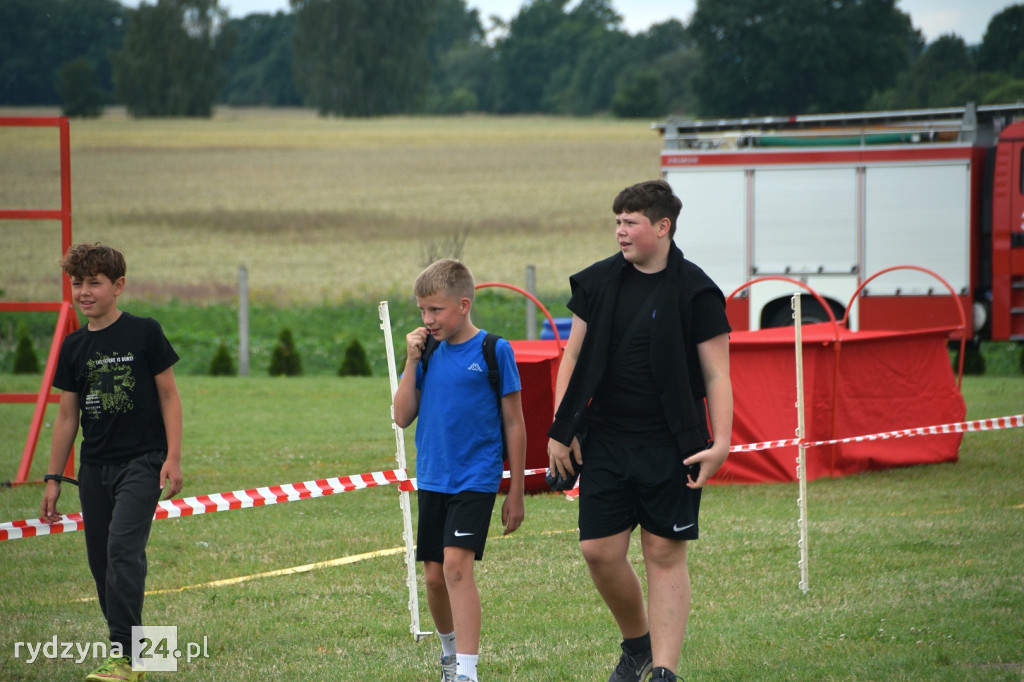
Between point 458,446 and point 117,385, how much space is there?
1.38 meters

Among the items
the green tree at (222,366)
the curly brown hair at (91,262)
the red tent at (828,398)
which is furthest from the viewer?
the green tree at (222,366)

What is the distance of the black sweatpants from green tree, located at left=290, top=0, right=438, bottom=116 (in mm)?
64994

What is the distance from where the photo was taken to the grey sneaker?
4.23 meters

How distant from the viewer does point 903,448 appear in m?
9.23

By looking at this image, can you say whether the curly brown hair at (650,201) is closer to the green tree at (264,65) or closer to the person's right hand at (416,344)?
the person's right hand at (416,344)

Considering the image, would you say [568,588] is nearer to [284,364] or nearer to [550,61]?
[284,364]

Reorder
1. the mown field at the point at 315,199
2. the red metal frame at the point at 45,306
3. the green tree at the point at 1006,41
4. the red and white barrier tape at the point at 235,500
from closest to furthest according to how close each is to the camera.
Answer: the red and white barrier tape at the point at 235,500
the red metal frame at the point at 45,306
the mown field at the point at 315,199
the green tree at the point at 1006,41

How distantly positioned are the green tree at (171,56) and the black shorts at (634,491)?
56.3 m

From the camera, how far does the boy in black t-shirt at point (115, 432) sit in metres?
4.25

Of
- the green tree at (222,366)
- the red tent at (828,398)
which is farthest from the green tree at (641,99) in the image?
the red tent at (828,398)

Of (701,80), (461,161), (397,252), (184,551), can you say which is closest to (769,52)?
(701,80)

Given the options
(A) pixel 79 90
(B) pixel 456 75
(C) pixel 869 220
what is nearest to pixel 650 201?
(C) pixel 869 220

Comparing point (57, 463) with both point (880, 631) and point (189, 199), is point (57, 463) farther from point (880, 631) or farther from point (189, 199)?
point (189, 199)

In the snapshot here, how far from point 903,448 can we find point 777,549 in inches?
126
